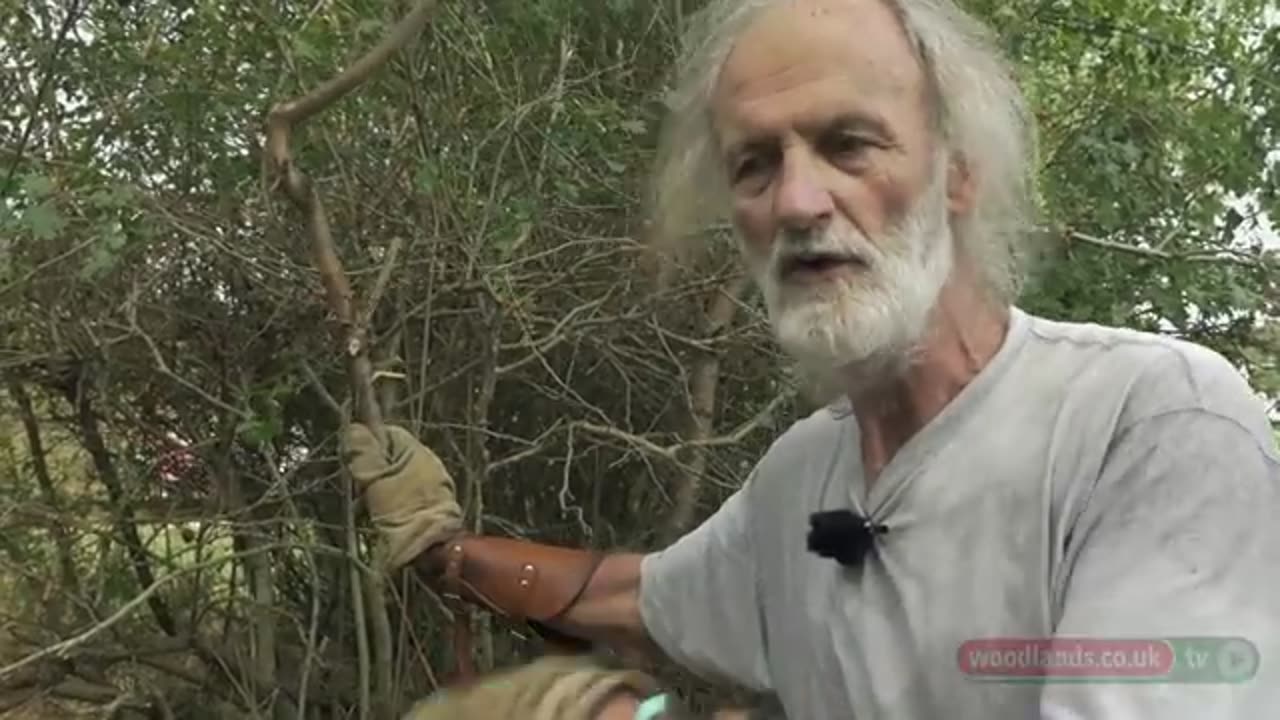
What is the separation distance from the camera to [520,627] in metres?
2.69

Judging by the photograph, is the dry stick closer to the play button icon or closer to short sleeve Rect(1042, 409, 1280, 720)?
short sleeve Rect(1042, 409, 1280, 720)

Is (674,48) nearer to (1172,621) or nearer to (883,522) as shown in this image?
(883,522)

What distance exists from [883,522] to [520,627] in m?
1.01

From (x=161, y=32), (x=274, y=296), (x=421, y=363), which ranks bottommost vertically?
(x=421, y=363)

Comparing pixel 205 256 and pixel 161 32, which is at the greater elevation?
pixel 161 32

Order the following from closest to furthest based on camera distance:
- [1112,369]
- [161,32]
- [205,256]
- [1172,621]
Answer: [1172,621] → [1112,369] → [161,32] → [205,256]

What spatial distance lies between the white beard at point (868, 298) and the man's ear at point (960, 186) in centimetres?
5

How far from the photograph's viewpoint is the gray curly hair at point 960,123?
196 cm

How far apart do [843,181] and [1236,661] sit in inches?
28.2

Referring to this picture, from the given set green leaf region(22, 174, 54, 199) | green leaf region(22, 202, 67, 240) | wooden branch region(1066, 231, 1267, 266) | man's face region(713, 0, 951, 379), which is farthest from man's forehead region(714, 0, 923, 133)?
wooden branch region(1066, 231, 1267, 266)

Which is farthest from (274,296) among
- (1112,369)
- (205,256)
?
(1112,369)

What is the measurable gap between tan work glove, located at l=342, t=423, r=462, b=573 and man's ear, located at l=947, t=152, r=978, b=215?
3.36ft

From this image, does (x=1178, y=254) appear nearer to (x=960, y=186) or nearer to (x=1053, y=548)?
(x=960, y=186)

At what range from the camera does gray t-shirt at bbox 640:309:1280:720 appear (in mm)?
1492
